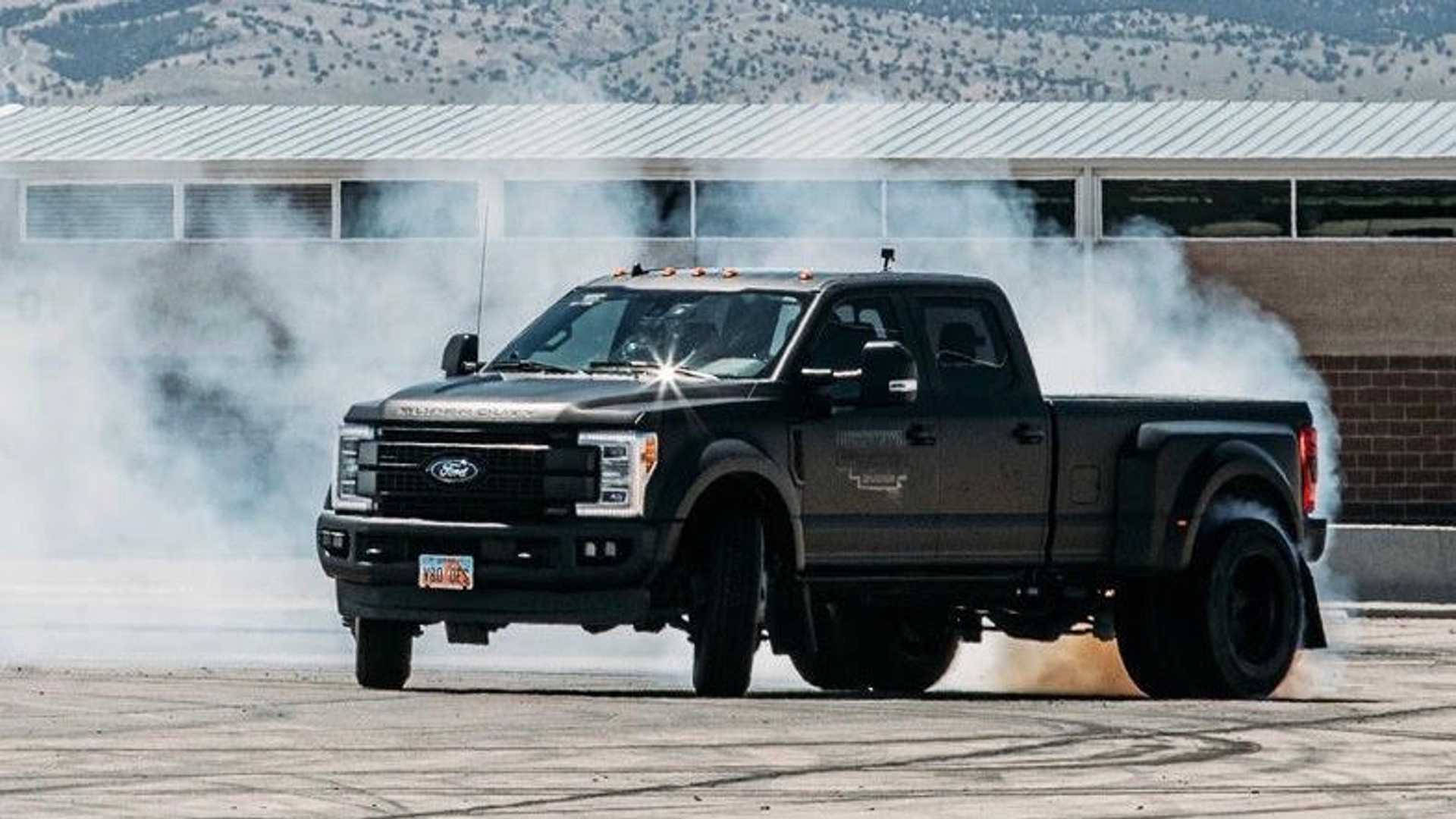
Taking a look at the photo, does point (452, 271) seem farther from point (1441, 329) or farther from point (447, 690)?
point (447, 690)

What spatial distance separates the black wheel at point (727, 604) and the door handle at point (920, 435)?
44.0 inches

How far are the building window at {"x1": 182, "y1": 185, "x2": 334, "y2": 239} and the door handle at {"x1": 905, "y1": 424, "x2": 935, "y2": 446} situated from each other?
33.7 metres

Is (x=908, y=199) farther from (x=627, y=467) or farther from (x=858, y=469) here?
(x=627, y=467)

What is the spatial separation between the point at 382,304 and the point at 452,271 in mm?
1307

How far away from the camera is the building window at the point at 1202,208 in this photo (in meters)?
52.1

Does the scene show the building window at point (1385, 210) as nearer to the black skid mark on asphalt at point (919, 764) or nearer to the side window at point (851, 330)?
the side window at point (851, 330)

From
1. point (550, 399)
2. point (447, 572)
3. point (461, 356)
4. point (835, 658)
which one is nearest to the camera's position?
point (447, 572)

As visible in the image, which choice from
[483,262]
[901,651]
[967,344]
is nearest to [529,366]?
[483,262]

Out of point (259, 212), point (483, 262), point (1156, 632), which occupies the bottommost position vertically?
point (259, 212)

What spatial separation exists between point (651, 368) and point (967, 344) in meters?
1.75

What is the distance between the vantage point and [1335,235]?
5150 centimetres

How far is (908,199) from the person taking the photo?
5062 cm

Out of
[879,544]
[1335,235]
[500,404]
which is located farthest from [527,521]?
[1335,235]

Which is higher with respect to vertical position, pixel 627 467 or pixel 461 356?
pixel 461 356
